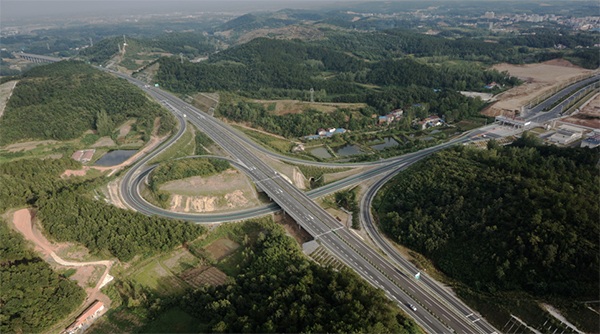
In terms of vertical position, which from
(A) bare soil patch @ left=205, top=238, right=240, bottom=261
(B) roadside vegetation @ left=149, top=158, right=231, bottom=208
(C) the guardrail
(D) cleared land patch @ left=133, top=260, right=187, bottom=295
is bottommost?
(D) cleared land patch @ left=133, top=260, right=187, bottom=295

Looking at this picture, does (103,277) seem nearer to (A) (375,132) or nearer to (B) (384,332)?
(B) (384,332)

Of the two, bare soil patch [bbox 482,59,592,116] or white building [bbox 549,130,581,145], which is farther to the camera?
bare soil patch [bbox 482,59,592,116]

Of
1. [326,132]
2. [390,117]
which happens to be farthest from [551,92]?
A: [326,132]

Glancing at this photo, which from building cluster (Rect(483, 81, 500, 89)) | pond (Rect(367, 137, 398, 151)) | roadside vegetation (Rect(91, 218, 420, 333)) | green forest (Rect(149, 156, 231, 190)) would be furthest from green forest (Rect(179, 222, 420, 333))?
building cluster (Rect(483, 81, 500, 89))

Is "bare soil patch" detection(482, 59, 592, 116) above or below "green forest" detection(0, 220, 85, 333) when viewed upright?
above

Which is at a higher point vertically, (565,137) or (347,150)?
(565,137)

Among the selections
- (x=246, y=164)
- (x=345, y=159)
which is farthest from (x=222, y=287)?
(x=345, y=159)

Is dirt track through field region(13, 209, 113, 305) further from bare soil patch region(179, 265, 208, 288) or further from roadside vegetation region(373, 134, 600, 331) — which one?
roadside vegetation region(373, 134, 600, 331)

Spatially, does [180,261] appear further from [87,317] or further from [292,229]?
[292,229]
